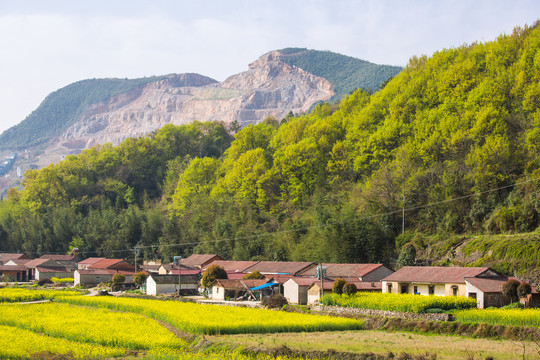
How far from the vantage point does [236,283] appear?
50.0 meters

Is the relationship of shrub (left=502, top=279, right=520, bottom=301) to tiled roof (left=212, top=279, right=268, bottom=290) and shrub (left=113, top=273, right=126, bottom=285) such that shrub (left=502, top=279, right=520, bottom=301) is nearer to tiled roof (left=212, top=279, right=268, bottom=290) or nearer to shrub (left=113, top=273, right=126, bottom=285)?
tiled roof (left=212, top=279, right=268, bottom=290)

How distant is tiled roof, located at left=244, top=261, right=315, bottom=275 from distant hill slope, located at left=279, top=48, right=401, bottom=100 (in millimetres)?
95453

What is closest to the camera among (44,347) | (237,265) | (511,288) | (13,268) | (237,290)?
(44,347)

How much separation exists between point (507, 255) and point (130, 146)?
239 feet

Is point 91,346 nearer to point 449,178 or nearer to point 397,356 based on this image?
point 397,356

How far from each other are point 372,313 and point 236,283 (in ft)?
57.1

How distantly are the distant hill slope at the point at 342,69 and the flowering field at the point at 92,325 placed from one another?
385 feet

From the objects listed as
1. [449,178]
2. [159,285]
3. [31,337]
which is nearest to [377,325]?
[31,337]

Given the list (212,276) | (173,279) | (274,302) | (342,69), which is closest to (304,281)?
(274,302)

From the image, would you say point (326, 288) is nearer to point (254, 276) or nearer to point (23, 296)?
point (254, 276)

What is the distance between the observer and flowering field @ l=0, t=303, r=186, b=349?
26.4m

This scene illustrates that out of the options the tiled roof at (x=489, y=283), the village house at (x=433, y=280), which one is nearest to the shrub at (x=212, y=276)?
the village house at (x=433, y=280)

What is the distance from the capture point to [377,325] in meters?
31.8

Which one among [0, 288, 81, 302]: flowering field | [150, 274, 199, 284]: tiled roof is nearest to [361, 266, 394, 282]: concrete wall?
[150, 274, 199, 284]: tiled roof
